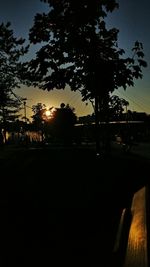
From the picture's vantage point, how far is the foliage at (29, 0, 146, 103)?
557 inches

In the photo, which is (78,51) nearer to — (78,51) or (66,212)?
(78,51)

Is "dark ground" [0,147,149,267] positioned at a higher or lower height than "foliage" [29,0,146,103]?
lower

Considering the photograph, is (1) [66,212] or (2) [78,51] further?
(2) [78,51]

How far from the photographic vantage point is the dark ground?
6.54 metres

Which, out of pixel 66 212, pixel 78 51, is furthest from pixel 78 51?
pixel 66 212

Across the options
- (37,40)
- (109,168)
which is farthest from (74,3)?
(109,168)

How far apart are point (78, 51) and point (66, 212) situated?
19.2 feet

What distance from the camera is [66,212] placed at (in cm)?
1005

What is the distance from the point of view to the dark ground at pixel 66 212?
654 cm

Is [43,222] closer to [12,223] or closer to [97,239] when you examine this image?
[12,223]

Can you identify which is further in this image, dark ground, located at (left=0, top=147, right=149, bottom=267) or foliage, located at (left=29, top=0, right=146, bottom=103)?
foliage, located at (left=29, top=0, right=146, bottom=103)

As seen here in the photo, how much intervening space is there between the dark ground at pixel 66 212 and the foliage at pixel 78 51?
261 centimetres

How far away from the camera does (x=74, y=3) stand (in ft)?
46.9

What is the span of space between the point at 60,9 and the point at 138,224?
11800 mm
